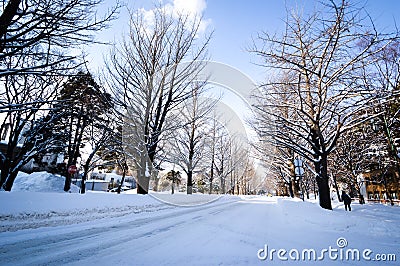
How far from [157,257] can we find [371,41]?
9849 millimetres

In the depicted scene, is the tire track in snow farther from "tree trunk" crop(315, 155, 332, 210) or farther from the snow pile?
the snow pile

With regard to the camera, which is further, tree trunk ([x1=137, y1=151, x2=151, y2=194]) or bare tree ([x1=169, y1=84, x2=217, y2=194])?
bare tree ([x1=169, y1=84, x2=217, y2=194])

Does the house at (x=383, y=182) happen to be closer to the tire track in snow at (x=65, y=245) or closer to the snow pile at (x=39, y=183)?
the tire track in snow at (x=65, y=245)

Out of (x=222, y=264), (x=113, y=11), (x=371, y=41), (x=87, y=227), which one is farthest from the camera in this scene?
(x=371, y=41)

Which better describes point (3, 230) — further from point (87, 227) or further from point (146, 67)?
point (146, 67)

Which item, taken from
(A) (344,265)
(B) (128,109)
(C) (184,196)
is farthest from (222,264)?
(C) (184,196)

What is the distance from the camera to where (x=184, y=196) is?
13789mm

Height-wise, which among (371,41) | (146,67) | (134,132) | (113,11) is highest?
(146,67)

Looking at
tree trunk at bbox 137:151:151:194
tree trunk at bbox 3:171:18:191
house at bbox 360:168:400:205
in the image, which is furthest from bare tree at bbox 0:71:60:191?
house at bbox 360:168:400:205

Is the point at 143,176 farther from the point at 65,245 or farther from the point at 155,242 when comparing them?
the point at 65,245

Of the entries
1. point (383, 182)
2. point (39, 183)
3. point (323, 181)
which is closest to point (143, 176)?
point (323, 181)

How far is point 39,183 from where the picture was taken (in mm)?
20484

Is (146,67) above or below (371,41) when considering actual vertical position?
above

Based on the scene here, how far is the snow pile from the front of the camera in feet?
65.1
